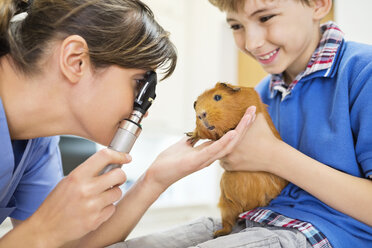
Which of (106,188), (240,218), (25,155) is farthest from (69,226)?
(240,218)

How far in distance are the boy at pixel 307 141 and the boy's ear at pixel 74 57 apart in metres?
0.37

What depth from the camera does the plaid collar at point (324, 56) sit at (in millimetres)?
824

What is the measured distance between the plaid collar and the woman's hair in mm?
401

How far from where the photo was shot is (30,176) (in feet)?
2.99

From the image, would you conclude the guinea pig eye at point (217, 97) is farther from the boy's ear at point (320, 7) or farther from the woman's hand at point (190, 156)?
the boy's ear at point (320, 7)

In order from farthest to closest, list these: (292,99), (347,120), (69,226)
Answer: (292,99) → (347,120) → (69,226)

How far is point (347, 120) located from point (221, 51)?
1844mm

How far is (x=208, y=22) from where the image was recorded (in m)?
2.56

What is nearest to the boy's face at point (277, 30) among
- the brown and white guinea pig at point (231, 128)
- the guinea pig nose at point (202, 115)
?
the brown and white guinea pig at point (231, 128)

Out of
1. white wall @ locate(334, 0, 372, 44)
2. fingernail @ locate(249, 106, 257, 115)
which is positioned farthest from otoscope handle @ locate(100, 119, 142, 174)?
white wall @ locate(334, 0, 372, 44)

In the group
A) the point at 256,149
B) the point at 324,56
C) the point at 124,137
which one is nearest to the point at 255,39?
the point at 324,56

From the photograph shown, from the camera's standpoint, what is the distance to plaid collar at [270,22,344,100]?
0.82 metres

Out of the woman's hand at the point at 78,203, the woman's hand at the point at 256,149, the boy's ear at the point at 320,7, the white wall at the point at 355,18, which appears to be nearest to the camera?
the woman's hand at the point at 78,203

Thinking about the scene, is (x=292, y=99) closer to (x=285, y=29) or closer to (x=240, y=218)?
(x=285, y=29)
